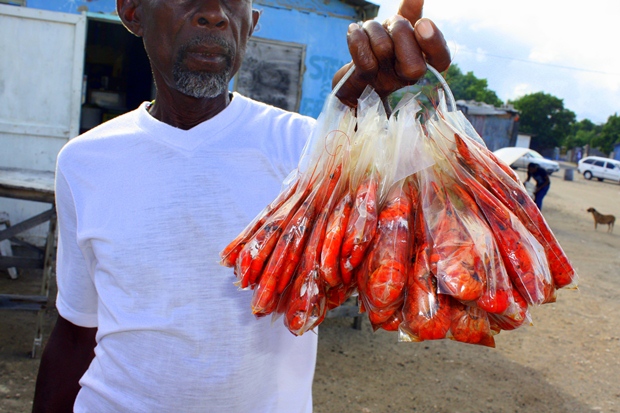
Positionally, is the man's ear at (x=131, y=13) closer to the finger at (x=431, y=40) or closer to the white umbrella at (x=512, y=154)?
the finger at (x=431, y=40)

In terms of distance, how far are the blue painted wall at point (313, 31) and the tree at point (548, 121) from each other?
50.6 m

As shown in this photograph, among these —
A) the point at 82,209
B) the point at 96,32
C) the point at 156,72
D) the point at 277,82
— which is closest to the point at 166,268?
the point at 82,209

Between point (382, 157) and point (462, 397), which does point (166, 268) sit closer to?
point (382, 157)

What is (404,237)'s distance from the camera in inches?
41.6

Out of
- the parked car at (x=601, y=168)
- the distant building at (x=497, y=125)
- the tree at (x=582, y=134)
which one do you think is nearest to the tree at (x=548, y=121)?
the tree at (x=582, y=134)

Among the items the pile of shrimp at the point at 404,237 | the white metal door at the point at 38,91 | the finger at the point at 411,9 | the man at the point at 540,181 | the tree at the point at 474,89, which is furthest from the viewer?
the tree at the point at 474,89

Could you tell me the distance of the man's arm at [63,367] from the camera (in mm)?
1760

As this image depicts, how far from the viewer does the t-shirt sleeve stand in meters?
1.63

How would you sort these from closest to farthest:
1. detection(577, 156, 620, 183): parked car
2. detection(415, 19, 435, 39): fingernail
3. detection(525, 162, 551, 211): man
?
detection(415, 19, 435, 39): fingernail → detection(525, 162, 551, 211): man → detection(577, 156, 620, 183): parked car

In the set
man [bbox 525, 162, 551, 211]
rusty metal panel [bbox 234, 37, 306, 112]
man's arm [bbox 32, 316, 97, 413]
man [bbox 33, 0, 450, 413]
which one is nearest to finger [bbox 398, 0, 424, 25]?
man [bbox 33, 0, 450, 413]

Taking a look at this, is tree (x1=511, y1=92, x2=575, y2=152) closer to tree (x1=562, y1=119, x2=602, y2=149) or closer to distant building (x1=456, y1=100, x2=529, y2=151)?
tree (x1=562, y1=119, x2=602, y2=149)

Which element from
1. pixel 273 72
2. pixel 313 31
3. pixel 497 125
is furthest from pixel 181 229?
pixel 497 125

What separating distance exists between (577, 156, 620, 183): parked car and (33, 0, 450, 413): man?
3736 centimetres

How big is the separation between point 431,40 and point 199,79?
0.75 metres
